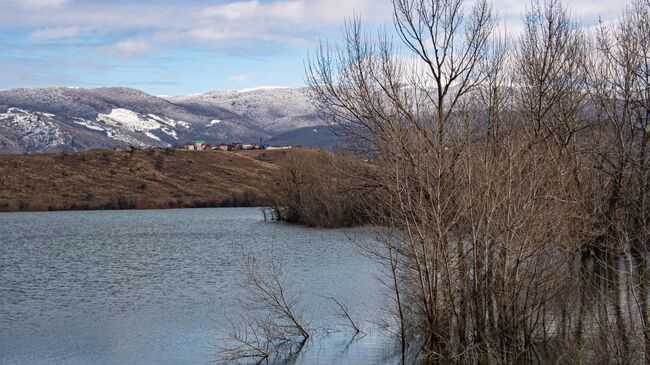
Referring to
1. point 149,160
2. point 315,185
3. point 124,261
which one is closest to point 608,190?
point 124,261

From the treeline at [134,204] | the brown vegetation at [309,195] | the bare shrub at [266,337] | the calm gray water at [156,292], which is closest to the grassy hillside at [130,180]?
the treeline at [134,204]

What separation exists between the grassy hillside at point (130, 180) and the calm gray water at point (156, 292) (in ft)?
140

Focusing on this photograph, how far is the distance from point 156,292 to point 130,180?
8959 cm

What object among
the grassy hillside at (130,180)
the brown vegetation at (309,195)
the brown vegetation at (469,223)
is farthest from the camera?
the grassy hillside at (130,180)

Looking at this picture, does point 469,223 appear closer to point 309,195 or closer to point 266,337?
point 266,337

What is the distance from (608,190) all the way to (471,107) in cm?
1397

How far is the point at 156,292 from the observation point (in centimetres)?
2922

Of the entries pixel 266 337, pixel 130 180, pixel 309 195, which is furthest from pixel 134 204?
pixel 266 337

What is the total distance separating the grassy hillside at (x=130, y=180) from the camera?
101 m

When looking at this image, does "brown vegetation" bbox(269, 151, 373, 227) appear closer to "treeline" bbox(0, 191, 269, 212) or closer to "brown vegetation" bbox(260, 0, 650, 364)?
"treeline" bbox(0, 191, 269, 212)

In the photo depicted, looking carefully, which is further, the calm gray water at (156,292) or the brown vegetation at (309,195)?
the brown vegetation at (309,195)

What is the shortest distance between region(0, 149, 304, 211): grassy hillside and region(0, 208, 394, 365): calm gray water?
140ft

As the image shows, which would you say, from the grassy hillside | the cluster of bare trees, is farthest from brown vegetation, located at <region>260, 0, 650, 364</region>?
the grassy hillside

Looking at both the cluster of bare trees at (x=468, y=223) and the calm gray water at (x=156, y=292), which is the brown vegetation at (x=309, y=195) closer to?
the calm gray water at (x=156, y=292)
